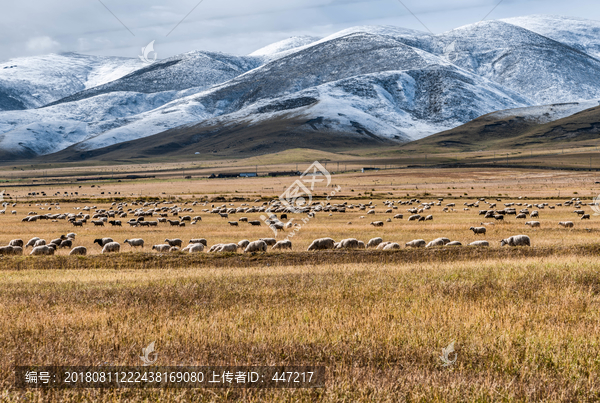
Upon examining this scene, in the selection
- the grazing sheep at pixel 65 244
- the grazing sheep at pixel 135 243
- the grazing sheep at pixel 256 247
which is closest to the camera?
the grazing sheep at pixel 256 247

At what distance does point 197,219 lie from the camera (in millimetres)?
49125

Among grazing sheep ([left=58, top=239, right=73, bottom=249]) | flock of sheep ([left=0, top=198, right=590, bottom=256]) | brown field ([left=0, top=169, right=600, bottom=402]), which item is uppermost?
brown field ([left=0, top=169, right=600, bottom=402])

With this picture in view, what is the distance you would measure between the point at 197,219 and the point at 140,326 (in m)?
40.4

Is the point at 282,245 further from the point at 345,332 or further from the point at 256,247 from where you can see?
the point at 345,332

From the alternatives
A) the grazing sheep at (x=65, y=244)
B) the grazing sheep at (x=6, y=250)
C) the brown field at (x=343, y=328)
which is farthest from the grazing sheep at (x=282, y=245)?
the grazing sheep at (x=6, y=250)

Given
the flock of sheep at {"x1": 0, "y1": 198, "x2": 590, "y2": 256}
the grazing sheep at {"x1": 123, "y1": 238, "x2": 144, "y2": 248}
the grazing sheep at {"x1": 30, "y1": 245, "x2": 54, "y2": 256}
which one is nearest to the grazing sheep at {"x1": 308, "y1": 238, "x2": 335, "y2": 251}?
the flock of sheep at {"x1": 0, "y1": 198, "x2": 590, "y2": 256}

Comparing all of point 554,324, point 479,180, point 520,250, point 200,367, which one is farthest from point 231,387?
point 479,180

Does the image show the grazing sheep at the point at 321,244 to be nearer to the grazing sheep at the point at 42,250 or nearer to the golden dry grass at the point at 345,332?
the golden dry grass at the point at 345,332

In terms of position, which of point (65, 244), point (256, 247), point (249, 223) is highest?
point (65, 244)

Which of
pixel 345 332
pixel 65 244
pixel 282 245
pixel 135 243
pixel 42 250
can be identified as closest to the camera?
pixel 345 332

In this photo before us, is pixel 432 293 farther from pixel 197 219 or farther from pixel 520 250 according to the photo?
pixel 197 219

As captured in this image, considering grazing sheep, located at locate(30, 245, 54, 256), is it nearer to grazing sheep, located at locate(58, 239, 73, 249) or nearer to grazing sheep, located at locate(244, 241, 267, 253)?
grazing sheep, located at locate(58, 239, 73, 249)

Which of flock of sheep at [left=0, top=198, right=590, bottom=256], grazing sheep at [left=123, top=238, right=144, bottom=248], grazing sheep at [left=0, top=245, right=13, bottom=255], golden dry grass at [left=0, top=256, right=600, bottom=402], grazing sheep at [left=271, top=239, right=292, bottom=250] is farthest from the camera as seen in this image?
grazing sheep at [left=123, top=238, right=144, bottom=248]

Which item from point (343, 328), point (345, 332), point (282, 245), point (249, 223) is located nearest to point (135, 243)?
point (282, 245)
